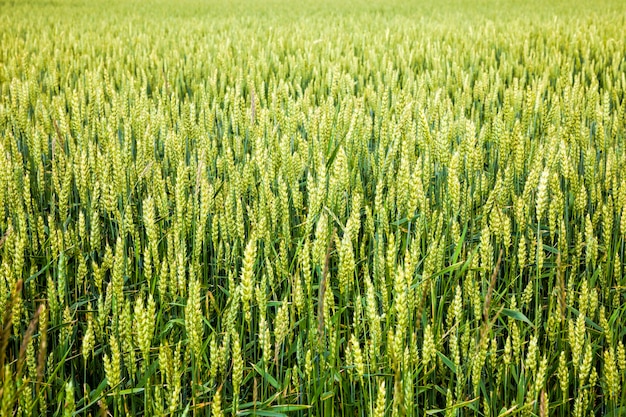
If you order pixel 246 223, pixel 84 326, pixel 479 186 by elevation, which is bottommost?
pixel 84 326

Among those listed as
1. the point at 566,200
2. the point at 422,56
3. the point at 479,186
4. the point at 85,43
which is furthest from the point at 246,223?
the point at 85,43

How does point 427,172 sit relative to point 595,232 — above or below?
above

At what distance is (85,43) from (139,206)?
4057 millimetres

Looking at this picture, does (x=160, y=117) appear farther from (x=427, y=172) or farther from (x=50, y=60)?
(x=50, y=60)

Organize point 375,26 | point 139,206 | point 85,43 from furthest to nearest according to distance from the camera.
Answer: point 375,26 < point 85,43 < point 139,206

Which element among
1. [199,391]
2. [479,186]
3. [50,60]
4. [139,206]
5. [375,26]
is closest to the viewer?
[199,391]

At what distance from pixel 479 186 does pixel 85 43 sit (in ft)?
15.0

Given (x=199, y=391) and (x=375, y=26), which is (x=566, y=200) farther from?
(x=375, y=26)

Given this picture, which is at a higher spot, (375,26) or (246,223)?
(375,26)

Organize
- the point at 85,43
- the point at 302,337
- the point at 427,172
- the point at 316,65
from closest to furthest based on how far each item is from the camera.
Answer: the point at 302,337 → the point at 427,172 → the point at 316,65 → the point at 85,43

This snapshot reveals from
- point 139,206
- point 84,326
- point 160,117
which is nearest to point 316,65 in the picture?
point 160,117

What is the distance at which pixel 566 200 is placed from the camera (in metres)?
1.66

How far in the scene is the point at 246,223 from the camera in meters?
1.69

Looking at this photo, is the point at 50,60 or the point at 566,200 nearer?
the point at 566,200
